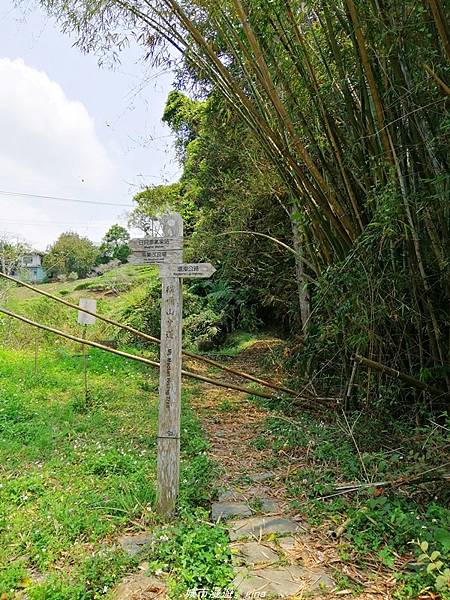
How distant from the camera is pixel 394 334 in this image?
8.67ft

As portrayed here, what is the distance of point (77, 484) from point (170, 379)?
91 centimetres

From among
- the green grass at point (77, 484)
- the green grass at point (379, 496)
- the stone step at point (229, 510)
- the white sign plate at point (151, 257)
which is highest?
the white sign plate at point (151, 257)

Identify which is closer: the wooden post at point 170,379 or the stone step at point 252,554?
the stone step at point 252,554

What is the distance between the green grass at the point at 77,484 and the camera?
1657 mm

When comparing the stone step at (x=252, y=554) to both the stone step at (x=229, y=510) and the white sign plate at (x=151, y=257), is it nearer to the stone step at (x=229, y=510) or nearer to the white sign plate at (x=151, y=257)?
the stone step at (x=229, y=510)

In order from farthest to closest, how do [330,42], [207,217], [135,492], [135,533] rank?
[207,217], [330,42], [135,492], [135,533]

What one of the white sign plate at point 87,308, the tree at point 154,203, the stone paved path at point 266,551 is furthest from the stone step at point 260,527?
the tree at point 154,203

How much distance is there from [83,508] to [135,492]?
26cm

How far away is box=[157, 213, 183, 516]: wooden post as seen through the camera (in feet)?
6.72

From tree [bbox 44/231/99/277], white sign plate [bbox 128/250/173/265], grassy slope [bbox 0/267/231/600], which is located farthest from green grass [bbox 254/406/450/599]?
tree [bbox 44/231/99/277]

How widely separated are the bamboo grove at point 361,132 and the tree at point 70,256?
54.5 ft

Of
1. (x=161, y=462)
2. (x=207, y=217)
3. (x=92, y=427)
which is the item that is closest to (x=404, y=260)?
(x=161, y=462)

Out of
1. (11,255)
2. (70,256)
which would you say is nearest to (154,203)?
(11,255)

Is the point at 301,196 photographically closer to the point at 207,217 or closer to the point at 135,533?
the point at 135,533
